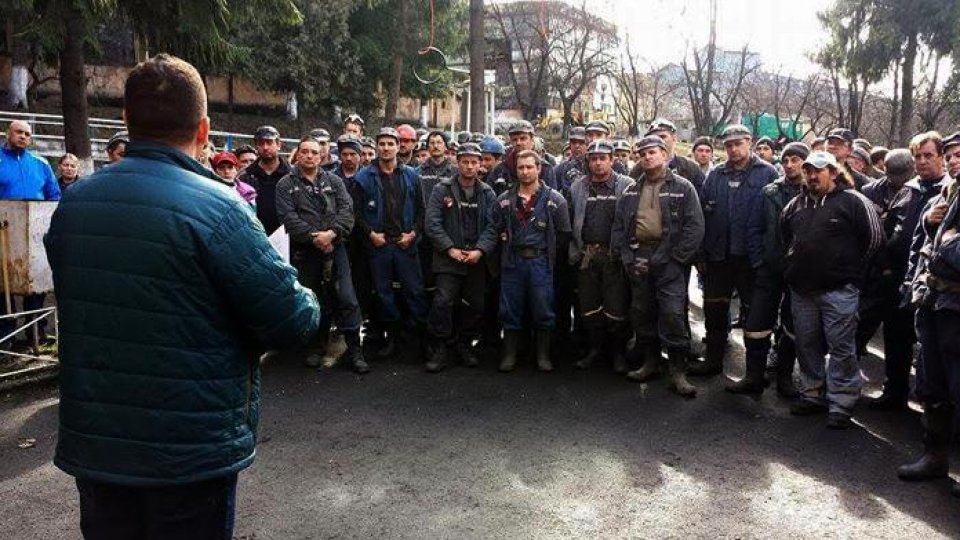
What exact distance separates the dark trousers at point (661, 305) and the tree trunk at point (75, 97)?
288 inches

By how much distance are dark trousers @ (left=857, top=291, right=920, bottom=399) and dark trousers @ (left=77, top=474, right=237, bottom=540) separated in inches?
215

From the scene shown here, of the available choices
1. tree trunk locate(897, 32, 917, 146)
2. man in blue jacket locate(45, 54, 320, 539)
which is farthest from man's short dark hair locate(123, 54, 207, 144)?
tree trunk locate(897, 32, 917, 146)

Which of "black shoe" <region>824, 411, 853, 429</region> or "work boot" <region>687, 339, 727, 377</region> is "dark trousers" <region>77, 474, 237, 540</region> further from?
"work boot" <region>687, 339, 727, 377</region>

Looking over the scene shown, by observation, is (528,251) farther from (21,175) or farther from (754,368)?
(21,175)

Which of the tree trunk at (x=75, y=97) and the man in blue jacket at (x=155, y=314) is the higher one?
the tree trunk at (x=75, y=97)

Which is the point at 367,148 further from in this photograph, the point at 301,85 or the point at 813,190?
Result: the point at 301,85

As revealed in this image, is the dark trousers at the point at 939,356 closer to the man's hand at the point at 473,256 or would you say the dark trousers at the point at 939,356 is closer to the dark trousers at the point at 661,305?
the dark trousers at the point at 661,305

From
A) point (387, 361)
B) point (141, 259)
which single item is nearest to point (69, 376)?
point (141, 259)

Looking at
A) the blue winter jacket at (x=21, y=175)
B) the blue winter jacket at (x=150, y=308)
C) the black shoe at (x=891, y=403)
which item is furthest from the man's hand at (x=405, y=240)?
the blue winter jacket at (x=150, y=308)

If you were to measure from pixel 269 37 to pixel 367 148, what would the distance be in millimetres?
18730

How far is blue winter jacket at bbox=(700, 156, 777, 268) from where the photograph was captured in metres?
6.21

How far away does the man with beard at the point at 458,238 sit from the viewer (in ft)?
22.2

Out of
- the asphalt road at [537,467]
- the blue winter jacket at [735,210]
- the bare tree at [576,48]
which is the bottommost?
the asphalt road at [537,467]

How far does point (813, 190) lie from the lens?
5.41 m
